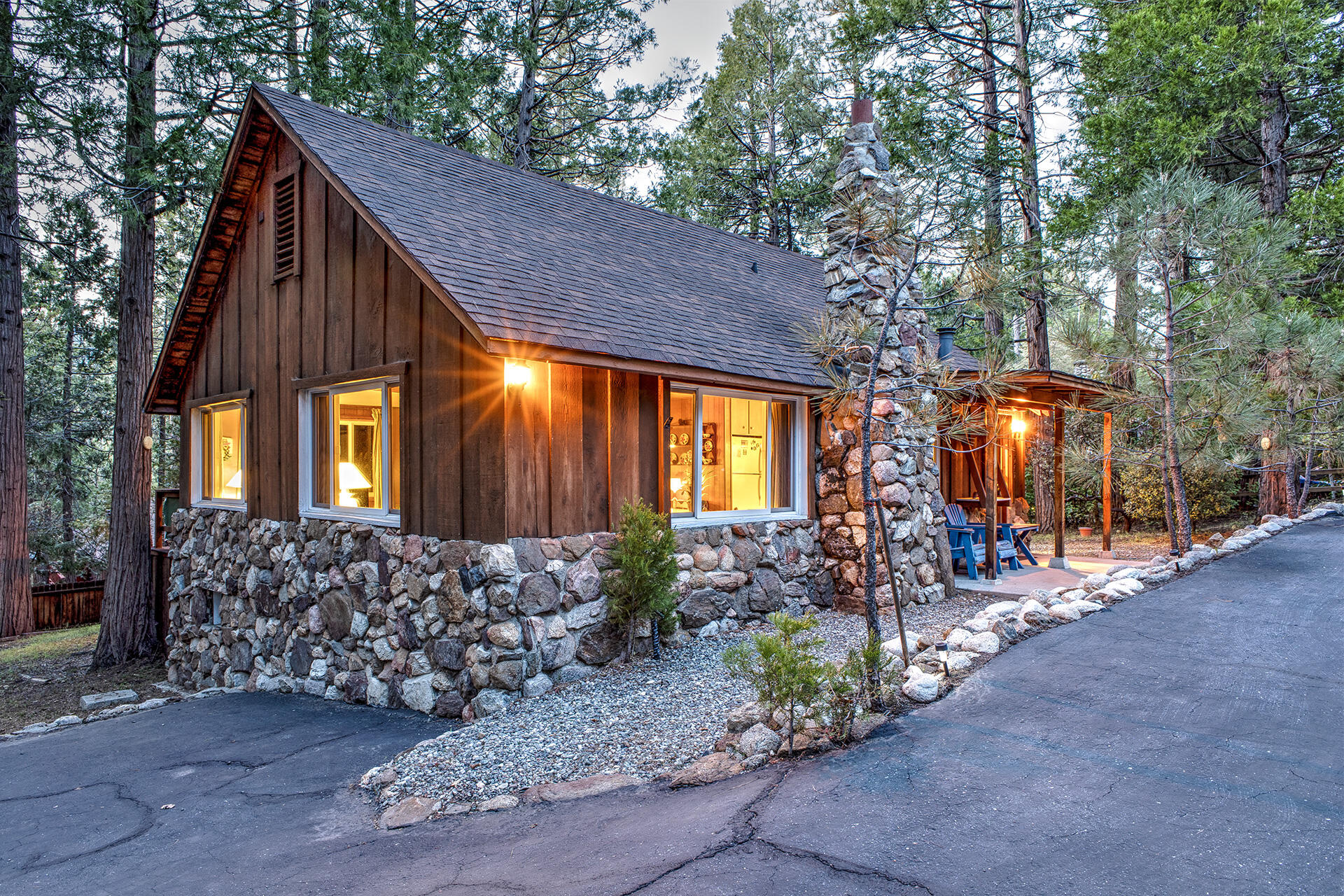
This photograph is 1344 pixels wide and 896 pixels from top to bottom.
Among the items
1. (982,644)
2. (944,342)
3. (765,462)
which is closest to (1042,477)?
(944,342)

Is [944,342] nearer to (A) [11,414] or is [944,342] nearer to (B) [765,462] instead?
Result: (B) [765,462]

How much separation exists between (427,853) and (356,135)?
23.1ft

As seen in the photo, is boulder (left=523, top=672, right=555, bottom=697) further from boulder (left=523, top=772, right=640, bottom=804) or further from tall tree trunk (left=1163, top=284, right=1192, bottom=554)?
tall tree trunk (left=1163, top=284, right=1192, bottom=554)

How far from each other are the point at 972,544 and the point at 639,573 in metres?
5.38

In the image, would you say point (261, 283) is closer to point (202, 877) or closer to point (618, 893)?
point (202, 877)

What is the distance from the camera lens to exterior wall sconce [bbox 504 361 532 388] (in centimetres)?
529

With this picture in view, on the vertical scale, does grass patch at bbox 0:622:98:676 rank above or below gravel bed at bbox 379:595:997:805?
below

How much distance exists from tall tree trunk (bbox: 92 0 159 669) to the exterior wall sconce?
7.64 meters

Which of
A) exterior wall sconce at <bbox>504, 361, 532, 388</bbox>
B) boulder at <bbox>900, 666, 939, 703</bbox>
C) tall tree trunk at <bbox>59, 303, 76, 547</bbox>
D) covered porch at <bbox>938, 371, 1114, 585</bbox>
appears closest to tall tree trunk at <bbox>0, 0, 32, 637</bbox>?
tall tree trunk at <bbox>59, 303, 76, 547</bbox>

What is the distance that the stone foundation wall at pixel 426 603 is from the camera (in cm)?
526

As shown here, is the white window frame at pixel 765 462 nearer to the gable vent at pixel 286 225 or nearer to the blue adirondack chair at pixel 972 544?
the blue adirondack chair at pixel 972 544

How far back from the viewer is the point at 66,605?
13250 millimetres

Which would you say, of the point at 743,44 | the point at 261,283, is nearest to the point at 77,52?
the point at 261,283

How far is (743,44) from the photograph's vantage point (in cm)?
1838
